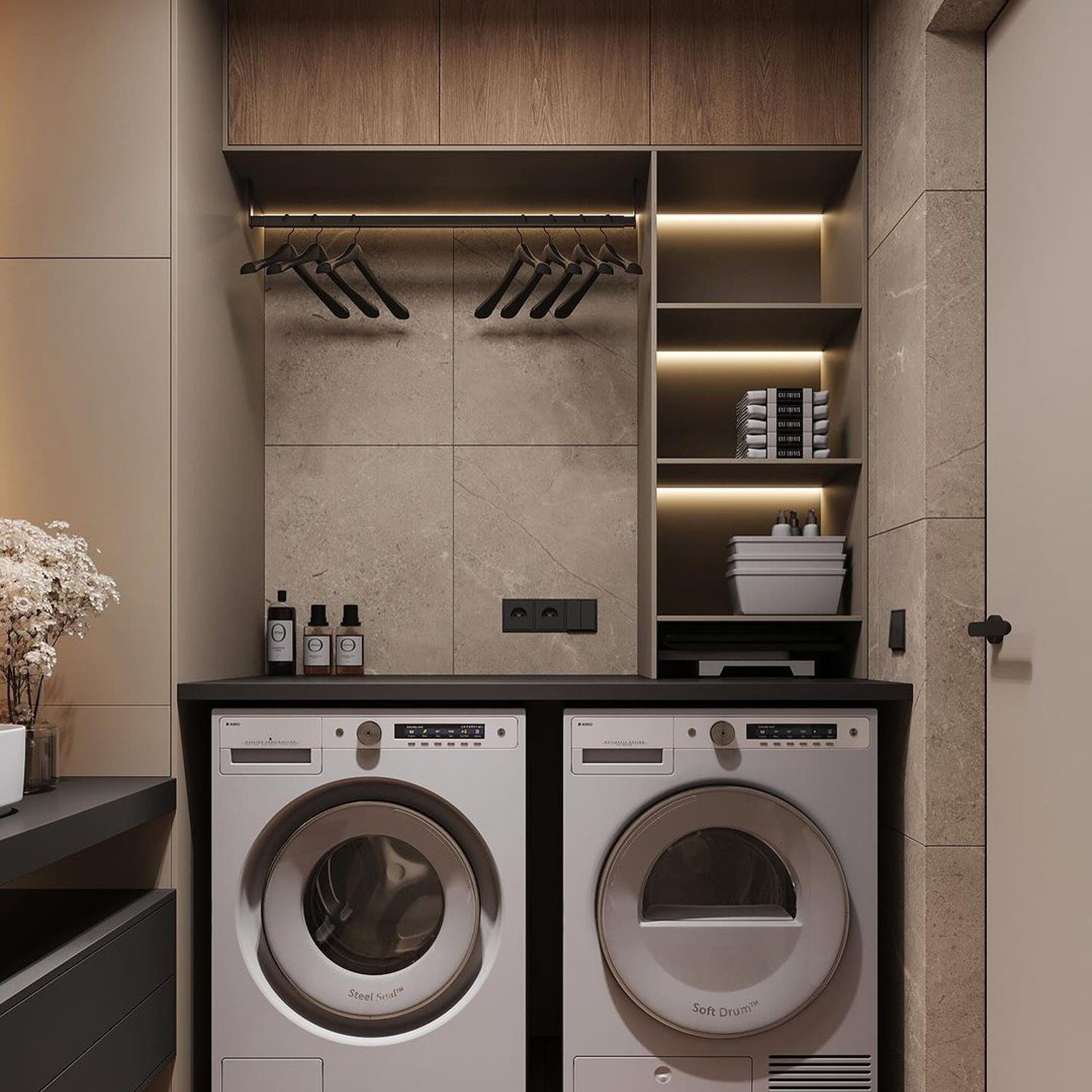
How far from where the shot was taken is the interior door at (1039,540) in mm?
1692

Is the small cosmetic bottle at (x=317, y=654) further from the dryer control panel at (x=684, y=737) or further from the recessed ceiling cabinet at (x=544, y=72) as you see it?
the recessed ceiling cabinet at (x=544, y=72)

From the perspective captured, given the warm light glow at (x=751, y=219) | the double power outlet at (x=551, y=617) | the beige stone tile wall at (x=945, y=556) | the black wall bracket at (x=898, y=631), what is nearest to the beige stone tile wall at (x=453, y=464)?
the double power outlet at (x=551, y=617)

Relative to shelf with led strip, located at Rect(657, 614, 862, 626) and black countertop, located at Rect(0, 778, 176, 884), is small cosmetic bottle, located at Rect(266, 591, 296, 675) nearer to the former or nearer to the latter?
black countertop, located at Rect(0, 778, 176, 884)

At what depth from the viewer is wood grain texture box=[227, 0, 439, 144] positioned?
100.0 inches

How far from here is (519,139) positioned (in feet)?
8.30

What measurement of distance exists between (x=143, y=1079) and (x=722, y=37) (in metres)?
2.66

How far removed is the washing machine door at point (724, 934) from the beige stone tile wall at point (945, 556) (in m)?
0.20

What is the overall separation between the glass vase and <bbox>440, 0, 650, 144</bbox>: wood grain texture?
64.6 inches

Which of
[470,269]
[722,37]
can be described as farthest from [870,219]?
[470,269]

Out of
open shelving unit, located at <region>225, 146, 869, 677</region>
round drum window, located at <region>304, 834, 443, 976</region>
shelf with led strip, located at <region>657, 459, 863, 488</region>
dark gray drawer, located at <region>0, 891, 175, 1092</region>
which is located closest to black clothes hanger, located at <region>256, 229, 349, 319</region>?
open shelving unit, located at <region>225, 146, 869, 677</region>

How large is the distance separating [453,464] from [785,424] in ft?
2.96

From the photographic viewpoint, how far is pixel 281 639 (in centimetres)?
270

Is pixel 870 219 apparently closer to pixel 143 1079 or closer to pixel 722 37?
pixel 722 37

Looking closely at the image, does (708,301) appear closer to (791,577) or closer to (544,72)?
(544,72)
